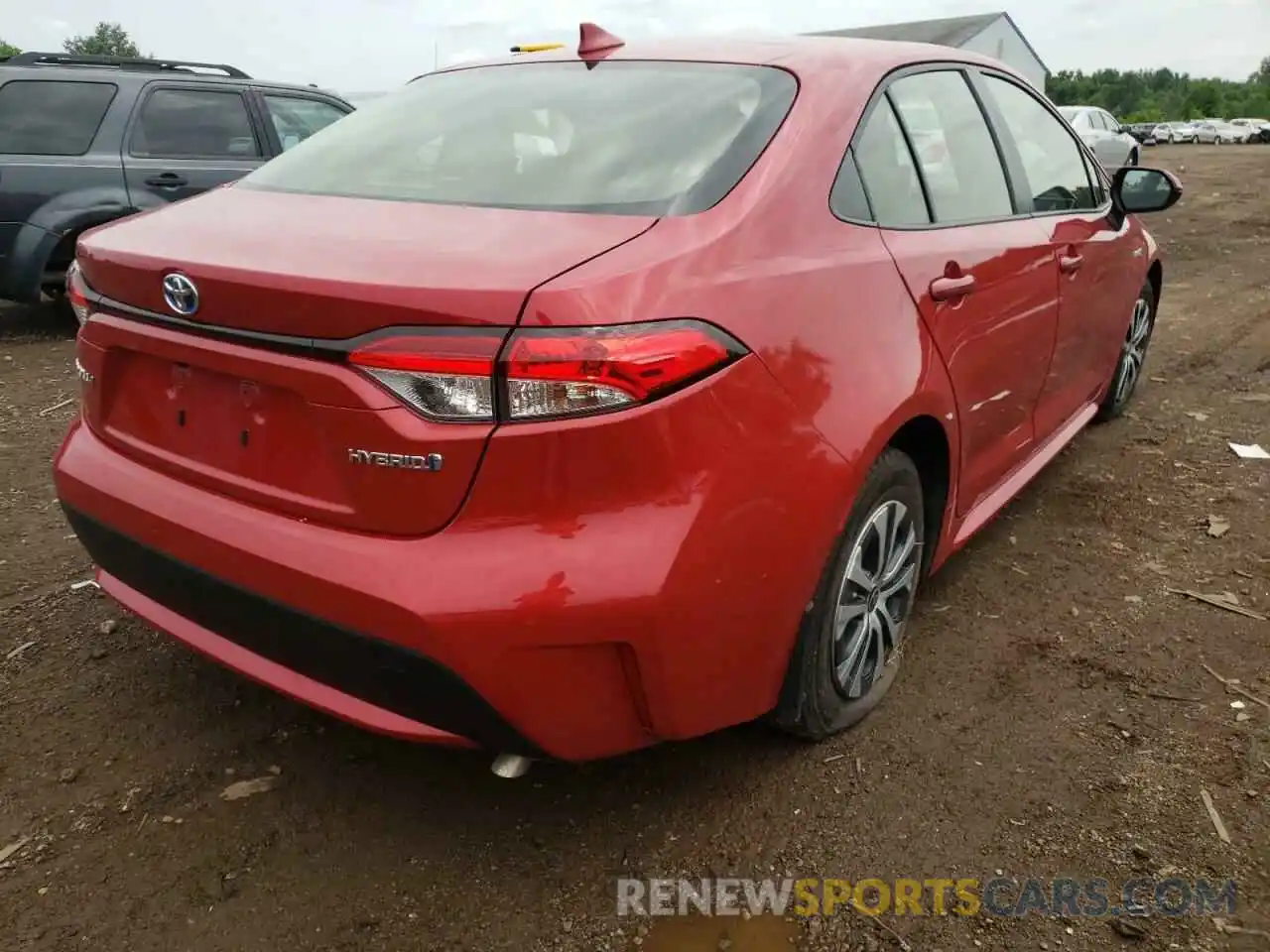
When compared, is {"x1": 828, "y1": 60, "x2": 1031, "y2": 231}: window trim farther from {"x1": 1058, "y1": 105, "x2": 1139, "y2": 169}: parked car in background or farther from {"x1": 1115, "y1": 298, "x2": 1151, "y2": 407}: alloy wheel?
{"x1": 1058, "y1": 105, "x2": 1139, "y2": 169}: parked car in background

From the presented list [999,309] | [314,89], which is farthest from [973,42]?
[999,309]

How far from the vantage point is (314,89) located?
8008 mm

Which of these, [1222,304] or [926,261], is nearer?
[926,261]

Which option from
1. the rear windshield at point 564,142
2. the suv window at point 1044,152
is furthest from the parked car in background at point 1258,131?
the rear windshield at point 564,142

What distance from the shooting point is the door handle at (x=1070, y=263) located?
3.30 metres

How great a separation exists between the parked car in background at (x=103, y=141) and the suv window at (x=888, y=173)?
578 cm

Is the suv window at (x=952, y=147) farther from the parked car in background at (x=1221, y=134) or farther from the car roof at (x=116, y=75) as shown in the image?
the parked car in background at (x=1221, y=134)

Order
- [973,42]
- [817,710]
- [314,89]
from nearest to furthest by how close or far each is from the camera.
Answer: [817,710] → [314,89] → [973,42]

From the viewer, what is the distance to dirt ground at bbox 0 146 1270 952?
6.51 ft

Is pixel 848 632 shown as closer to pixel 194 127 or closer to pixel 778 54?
pixel 778 54

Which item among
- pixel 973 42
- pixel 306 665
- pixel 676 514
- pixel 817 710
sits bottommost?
pixel 817 710

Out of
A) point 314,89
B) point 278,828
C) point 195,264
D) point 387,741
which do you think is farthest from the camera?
point 314,89

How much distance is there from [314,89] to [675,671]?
7.51 meters

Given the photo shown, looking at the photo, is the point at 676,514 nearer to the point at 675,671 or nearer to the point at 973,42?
the point at 675,671
